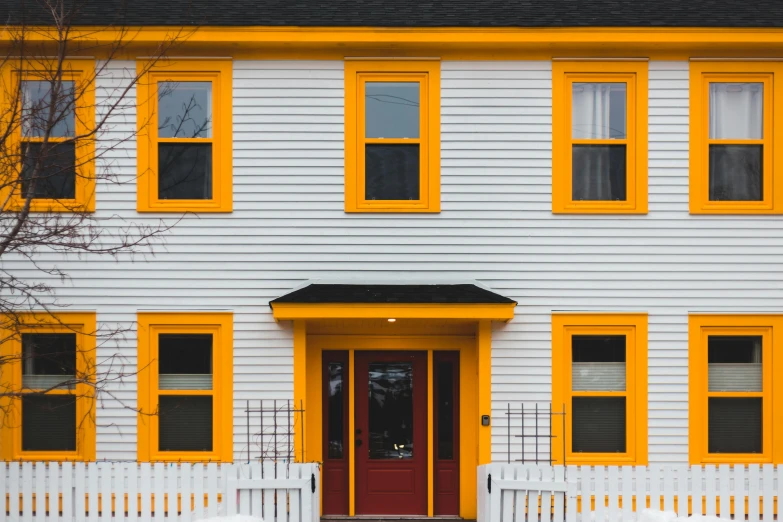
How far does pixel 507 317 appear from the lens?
8.38 meters

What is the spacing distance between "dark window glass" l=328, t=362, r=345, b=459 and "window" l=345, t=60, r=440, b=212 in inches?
88.0

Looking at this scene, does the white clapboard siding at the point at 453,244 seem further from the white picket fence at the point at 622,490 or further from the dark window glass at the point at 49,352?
the white picket fence at the point at 622,490

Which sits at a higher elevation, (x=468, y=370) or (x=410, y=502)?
(x=468, y=370)

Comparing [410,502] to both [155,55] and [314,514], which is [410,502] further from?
[155,55]

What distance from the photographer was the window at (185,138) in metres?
9.02

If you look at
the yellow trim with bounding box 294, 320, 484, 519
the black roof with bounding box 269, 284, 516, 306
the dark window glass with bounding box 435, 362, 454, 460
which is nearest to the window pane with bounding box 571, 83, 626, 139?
the black roof with bounding box 269, 284, 516, 306

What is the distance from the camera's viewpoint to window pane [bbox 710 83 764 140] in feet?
30.0

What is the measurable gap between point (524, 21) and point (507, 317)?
3.72 meters

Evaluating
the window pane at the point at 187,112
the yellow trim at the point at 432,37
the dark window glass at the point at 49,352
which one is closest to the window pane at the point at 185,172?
the window pane at the point at 187,112

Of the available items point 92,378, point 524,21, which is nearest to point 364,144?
point 524,21

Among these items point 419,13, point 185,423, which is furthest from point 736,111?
point 185,423

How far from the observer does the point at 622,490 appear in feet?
25.6

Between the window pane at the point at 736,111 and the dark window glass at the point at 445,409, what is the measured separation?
4.64 m

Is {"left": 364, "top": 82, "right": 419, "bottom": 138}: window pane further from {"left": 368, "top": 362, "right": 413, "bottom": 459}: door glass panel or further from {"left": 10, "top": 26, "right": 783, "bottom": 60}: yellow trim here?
{"left": 368, "top": 362, "right": 413, "bottom": 459}: door glass panel
